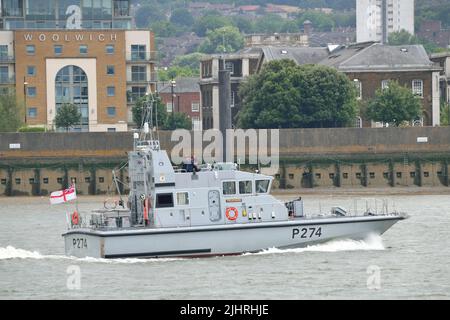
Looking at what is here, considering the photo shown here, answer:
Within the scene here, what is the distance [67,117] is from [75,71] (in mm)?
5788

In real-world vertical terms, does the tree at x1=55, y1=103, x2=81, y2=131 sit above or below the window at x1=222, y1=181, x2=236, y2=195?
above

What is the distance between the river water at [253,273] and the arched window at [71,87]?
5061 cm

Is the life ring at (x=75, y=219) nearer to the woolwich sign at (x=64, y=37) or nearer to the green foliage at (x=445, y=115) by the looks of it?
the woolwich sign at (x=64, y=37)

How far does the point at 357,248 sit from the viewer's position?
190 ft

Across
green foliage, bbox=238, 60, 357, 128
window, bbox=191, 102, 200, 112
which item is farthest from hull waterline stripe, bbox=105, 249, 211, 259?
window, bbox=191, 102, 200, 112

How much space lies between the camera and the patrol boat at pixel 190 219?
54.6m

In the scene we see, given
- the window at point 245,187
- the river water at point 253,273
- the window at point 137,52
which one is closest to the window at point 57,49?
the window at point 137,52

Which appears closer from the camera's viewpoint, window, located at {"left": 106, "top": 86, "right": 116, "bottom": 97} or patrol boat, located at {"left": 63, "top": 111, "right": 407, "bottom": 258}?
patrol boat, located at {"left": 63, "top": 111, "right": 407, "bottom": 258}

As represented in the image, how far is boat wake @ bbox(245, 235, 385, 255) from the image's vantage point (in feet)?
186

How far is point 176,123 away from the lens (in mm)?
116062

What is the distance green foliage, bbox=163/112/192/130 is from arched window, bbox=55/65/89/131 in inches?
215

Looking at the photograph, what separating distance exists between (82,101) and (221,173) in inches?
2379

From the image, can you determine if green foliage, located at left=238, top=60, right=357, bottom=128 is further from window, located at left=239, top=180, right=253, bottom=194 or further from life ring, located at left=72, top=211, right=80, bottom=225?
life ring, located at left=72, top=211, right=80, bottom=225
